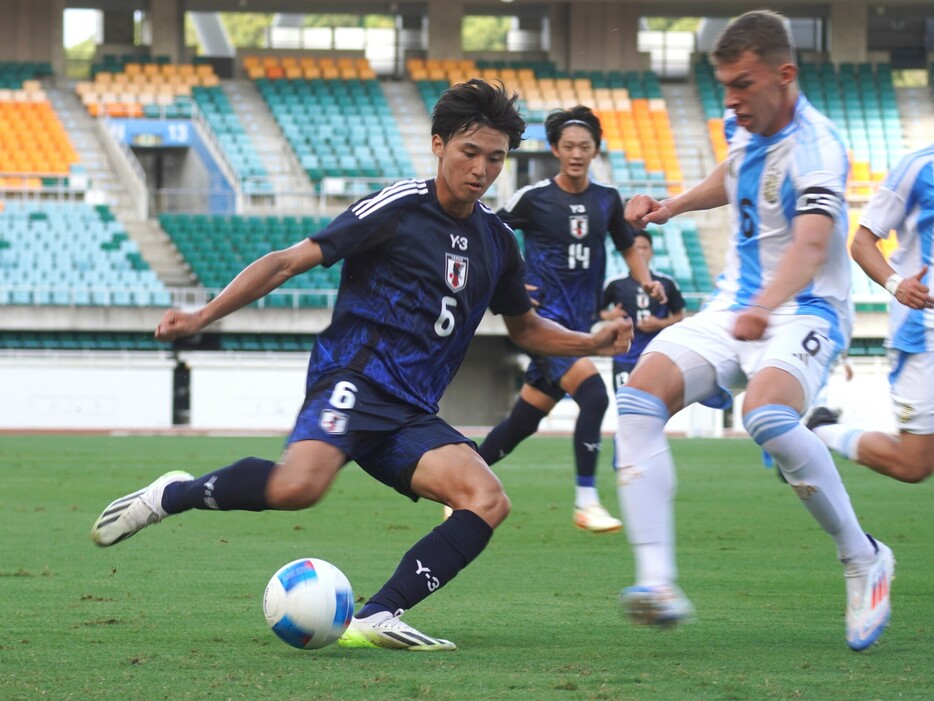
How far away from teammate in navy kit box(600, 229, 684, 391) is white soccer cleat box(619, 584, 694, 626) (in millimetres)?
5948

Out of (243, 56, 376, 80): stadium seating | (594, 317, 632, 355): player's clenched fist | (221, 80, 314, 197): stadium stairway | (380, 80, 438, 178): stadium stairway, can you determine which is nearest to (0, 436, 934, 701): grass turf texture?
(594, 317, 632, 355): player's clenched fist

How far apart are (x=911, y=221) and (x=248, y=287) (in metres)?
2.81

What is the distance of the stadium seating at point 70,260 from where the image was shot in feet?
83.1

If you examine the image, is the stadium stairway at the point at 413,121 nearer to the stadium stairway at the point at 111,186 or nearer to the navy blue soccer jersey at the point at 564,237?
the stadium stairway at the point at 111,186

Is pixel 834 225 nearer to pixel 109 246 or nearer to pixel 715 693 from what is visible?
pixel 715 693

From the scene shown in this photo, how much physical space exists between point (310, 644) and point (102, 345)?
2187cm

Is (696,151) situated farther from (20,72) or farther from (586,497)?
(586,497)

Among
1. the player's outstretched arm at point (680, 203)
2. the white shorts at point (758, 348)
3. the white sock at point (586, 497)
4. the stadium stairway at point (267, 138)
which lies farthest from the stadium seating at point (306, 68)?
the white shorts at point (758, 348)

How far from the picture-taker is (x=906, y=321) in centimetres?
583

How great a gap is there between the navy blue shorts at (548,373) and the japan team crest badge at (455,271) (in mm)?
3962

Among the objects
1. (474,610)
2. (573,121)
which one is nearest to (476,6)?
(573,121)

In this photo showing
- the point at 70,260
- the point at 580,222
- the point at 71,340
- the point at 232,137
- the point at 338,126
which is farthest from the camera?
the point at 338,126

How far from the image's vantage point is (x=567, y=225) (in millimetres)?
9109

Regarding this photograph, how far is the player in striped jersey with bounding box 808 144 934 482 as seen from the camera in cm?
570
